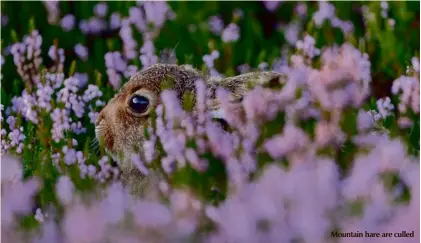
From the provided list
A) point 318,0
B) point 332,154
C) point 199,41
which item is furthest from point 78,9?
point 332,154

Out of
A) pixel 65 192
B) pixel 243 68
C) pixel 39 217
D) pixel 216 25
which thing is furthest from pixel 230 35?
pixel 65 192

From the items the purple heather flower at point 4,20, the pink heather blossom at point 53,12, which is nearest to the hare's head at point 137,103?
the pink heather blossom at point 53,12

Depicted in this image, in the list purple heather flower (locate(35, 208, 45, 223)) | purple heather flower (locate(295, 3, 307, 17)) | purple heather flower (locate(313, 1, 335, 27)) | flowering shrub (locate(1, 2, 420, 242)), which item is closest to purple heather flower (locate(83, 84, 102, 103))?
flowering shrub (locate(1, 2, 420, 242))

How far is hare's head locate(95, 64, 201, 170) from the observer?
3.56m

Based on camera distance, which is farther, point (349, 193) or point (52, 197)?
point (52, 197)

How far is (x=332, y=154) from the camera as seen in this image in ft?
8.78

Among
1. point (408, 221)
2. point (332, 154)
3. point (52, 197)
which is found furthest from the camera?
point (52, 197)

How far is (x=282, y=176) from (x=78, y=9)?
373cm

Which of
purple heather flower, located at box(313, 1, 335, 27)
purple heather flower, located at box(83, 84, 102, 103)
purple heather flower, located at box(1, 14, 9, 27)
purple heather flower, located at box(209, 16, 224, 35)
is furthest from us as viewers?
purple heather flower, located at box(1, 14, 9, 27)

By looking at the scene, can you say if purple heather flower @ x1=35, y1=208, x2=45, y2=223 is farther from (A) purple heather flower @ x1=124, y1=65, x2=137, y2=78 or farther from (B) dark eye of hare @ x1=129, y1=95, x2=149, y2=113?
(A) purple heather flower @ x1=124, y1=65, x2=137, y2=78

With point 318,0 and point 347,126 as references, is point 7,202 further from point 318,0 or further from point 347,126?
point 318,0

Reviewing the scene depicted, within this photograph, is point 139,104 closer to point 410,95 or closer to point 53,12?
point 410,95

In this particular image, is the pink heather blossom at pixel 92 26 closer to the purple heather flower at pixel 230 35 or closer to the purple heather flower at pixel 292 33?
the purple heather flower at pixel 230 35

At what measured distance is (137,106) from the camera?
3.58 meters
